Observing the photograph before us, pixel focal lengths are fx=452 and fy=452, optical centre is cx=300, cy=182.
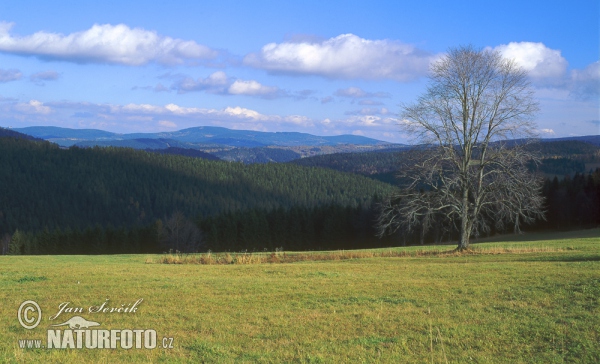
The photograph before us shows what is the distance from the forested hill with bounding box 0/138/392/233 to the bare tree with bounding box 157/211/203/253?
233ft

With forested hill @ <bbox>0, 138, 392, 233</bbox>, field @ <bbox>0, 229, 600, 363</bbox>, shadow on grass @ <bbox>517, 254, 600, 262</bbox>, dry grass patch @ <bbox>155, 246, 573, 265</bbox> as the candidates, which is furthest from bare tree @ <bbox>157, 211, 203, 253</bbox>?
forested hill @ <bbox>0, 138, 392, 233</bbox>

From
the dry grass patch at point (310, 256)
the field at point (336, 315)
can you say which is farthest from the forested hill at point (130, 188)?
the field at point (336, 315)

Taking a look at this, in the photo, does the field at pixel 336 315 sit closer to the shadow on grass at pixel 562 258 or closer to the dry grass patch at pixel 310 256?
the shadow on grass at pixel 562 258

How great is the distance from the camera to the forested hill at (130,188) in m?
161

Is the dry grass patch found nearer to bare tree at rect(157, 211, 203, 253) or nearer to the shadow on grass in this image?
the shadow on grass

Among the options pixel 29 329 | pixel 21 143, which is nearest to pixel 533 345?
pixel 29 329

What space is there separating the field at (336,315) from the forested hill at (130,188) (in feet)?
459

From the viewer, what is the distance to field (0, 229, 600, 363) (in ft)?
27.4

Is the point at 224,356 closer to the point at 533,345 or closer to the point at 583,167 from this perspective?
the point at 533,345

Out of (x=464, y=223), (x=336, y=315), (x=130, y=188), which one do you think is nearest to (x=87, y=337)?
(x=336, y=315)

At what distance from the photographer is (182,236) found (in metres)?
80.5

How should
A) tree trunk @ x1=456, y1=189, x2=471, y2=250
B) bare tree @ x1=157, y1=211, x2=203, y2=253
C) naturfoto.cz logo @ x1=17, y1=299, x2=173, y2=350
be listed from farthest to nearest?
bare tree @ x1=157, y1=211, x2=203, y2=253 → tree trunk @ x1=456, y1=189, x2=471, y2=250 → naturfoto.cz logo @ x1=17, y1=299, x2=173, y2=350

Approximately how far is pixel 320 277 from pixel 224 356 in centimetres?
1096

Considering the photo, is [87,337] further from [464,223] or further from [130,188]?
[130,188]
